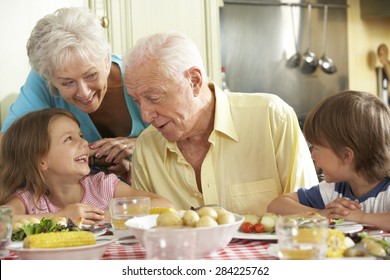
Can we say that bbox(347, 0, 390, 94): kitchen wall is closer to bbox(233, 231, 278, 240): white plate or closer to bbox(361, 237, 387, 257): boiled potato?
bbox(233, 231, 278, 240): white plate

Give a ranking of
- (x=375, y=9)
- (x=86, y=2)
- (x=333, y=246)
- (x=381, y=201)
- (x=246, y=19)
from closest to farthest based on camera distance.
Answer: (x=333, y=246) < (x=381, y=201) < (x=86, y=2) < (x=246, y=19) < (x=375, y=9)

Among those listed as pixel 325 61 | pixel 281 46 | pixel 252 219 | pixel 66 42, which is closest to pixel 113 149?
pixel 66 42

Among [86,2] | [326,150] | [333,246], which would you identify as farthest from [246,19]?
[333,246]

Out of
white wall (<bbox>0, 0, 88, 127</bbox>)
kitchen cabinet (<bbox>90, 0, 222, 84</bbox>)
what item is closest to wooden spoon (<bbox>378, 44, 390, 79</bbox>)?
kitchen cabinet (<bbox>90, 0, 222, 84</bbox>)

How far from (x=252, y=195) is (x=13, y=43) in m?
1.66

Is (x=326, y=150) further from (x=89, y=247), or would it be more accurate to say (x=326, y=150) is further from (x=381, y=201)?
(x=89, y=247)

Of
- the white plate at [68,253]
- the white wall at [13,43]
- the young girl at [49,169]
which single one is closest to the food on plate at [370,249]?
the white plate at [68,253]

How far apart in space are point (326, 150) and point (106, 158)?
33.0 inches

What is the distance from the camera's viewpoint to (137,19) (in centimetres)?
366

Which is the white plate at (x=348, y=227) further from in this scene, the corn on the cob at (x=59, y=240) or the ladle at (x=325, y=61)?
the ladle at (x=325, y=61)

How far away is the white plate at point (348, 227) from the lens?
4.67 ft

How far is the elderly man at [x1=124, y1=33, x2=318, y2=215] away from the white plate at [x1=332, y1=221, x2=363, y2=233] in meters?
0.56

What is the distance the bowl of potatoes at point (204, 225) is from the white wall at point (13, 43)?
2.02 m

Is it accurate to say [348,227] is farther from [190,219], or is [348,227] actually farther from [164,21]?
[164,21]
